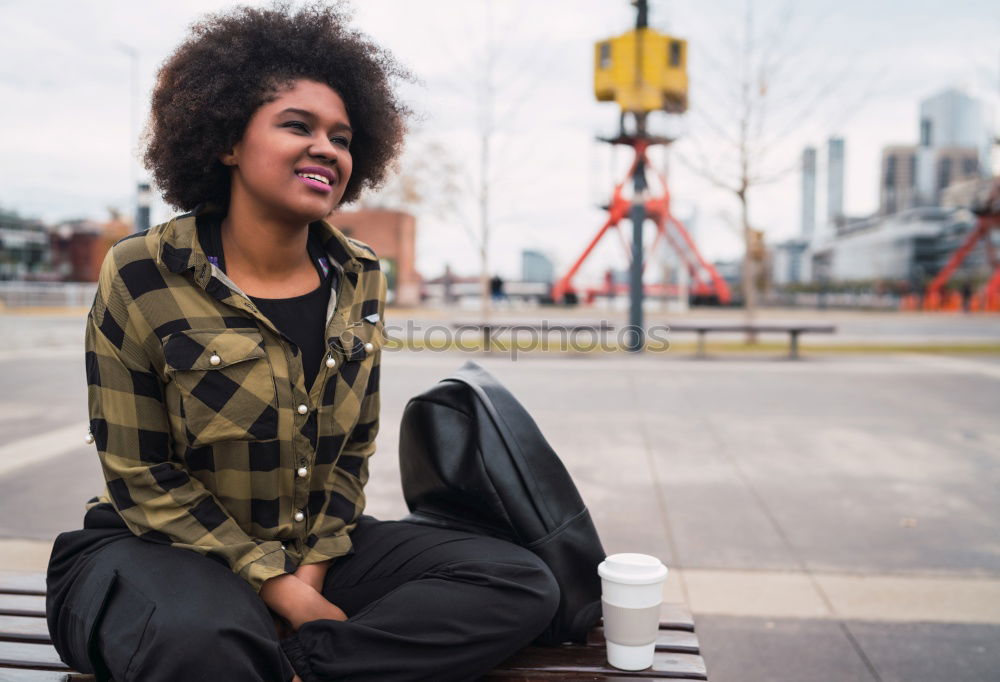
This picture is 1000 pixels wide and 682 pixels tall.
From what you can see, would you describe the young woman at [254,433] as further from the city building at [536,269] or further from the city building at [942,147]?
the city building at [942,147]

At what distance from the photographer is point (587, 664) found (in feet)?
5.90

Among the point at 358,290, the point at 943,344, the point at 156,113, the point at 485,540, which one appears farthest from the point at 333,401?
the point at 943,344

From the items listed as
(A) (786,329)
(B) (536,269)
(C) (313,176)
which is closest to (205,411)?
(C) (313,176)

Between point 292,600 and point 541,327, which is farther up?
point 541,327

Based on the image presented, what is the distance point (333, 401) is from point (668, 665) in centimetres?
102

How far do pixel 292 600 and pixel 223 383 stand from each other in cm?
53

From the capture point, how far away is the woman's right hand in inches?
71.3

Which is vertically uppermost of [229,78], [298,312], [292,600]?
[229,78]

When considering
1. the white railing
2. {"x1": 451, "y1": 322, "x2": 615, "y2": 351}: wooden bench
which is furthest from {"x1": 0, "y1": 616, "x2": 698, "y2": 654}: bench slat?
the white railing

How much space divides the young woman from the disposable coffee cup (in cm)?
15

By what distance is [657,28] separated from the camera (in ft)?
43.4

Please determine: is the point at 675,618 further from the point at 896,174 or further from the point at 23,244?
the point at 896,174

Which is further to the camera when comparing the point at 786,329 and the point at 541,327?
the point at 786,329

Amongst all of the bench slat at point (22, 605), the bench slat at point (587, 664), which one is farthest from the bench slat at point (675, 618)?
the bench slat at point (22, 605)
